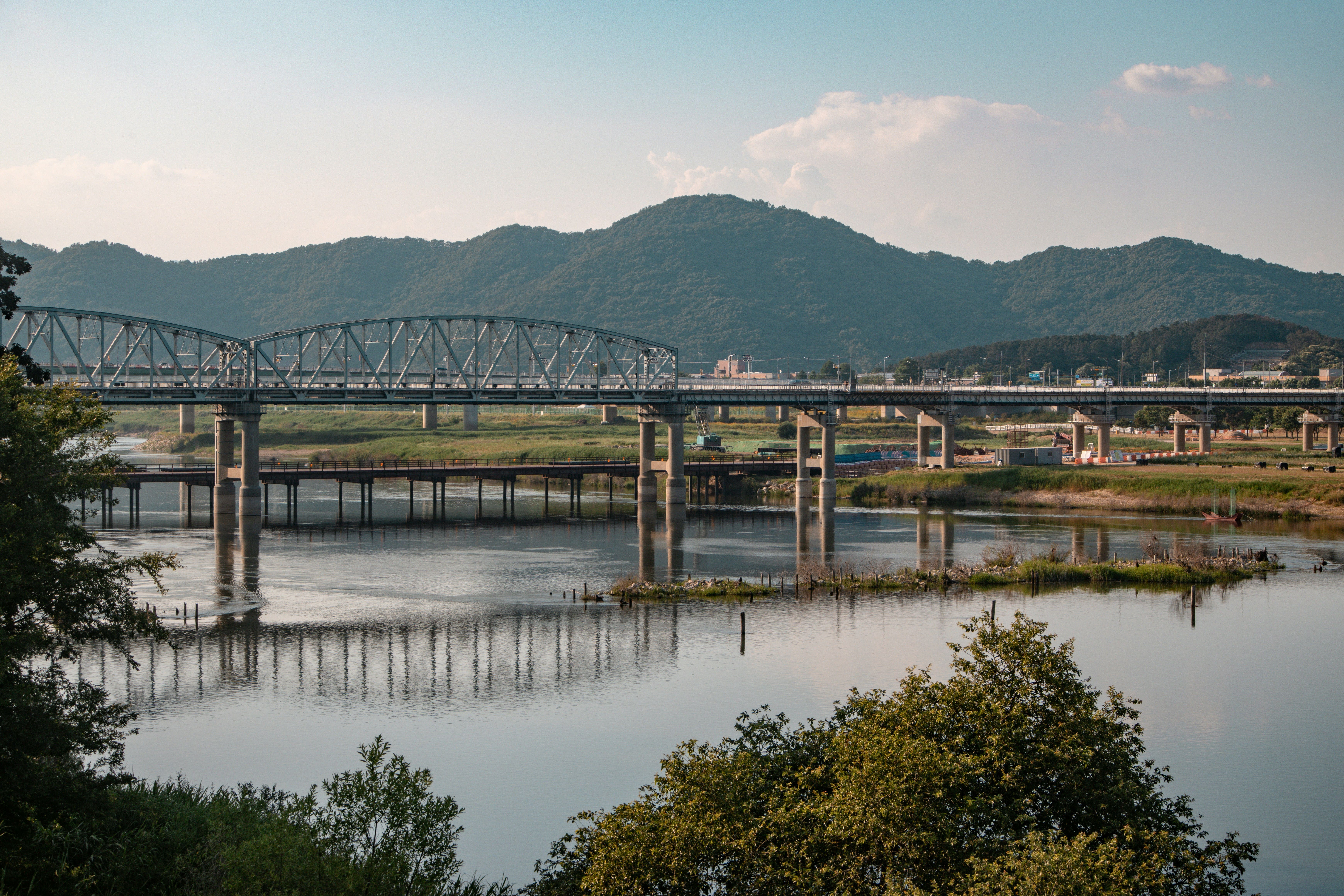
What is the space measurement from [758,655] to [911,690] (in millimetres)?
20912

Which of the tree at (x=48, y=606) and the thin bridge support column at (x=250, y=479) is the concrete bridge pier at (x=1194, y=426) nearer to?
the thin bridge support column at (x=250, y=479)

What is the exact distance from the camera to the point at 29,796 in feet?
69.4

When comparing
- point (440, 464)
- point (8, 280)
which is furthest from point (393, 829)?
point (440, 464)

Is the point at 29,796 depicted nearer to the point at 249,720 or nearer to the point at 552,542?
the point at 249,720

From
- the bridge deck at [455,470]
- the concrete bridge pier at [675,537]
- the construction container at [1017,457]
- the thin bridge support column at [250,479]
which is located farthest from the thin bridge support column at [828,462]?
the thin bridge support column at [250,479]

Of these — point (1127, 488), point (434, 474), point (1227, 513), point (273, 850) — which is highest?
point (434, 474)

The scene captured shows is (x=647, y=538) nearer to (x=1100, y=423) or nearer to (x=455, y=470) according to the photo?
(x=455, y=470)

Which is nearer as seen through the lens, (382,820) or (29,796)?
(29,796)

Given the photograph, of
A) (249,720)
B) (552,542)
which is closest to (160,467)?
(552,542)

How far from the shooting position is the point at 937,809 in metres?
20.6

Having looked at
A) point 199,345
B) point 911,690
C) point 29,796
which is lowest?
point 29,796

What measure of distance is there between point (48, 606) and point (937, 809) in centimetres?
1673

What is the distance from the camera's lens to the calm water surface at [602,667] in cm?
3105

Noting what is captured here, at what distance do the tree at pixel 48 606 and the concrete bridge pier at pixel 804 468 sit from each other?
8315 cm
